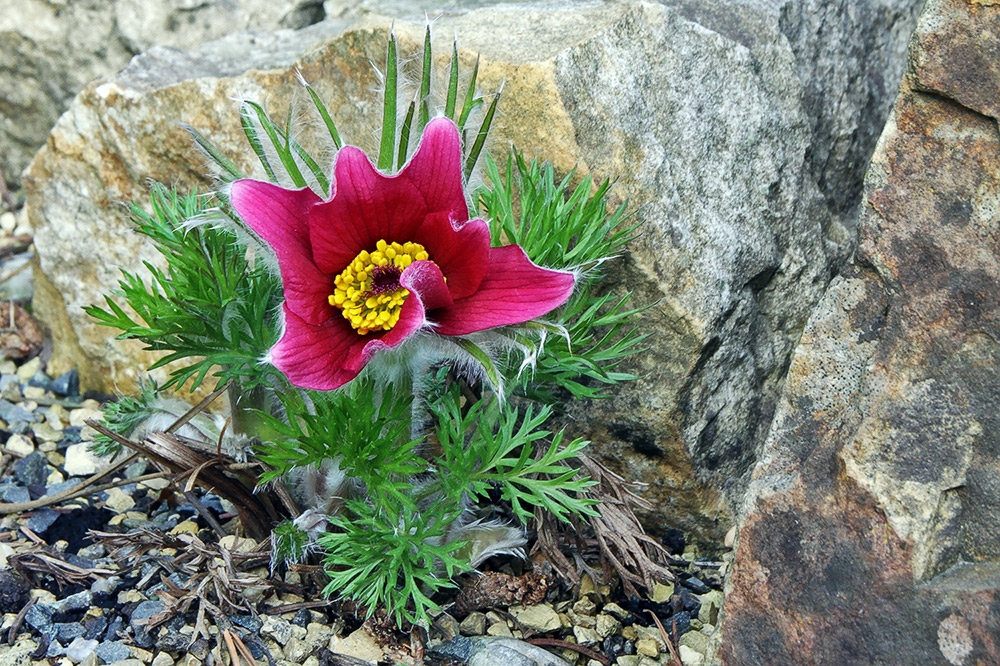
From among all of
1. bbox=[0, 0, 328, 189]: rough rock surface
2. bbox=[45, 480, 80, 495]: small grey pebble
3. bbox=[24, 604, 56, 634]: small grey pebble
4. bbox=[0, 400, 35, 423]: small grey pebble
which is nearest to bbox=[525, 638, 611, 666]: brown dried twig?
bbox=[24, 604, 56, 634]: small grey pebble

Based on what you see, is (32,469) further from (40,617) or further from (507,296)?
(507,296)

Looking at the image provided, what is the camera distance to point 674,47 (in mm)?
3041

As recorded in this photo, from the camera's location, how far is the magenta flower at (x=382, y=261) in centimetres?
205

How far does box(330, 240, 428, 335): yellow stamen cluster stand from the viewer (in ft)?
6.79

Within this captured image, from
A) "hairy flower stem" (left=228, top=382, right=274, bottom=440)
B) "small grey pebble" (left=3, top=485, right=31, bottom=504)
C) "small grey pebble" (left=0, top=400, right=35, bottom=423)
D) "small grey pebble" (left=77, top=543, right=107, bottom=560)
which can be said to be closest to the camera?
"hairy flower stem" (left=228, top=382, right=274, bottom=440)

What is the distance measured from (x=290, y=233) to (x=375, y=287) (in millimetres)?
214

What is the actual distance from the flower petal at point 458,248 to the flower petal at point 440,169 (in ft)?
0.12

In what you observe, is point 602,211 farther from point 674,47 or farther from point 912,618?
point 912,618

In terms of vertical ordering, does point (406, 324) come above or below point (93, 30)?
above

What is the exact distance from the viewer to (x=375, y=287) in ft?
6.91

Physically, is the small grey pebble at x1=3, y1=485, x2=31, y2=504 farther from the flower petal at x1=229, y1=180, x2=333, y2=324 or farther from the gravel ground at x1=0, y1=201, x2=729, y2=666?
the flower petal at x1=229, y1=180, x2=333, y2=324

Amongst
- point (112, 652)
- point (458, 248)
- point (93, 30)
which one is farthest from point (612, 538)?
point (93, 30)

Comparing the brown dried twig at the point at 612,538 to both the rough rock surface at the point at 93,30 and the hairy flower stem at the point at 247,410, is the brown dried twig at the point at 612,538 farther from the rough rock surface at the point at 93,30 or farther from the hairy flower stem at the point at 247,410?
the rough rock surface at the point at 93,30

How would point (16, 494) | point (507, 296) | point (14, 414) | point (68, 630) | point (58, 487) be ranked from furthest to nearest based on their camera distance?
1. point (14, 414)
2. point (58, 487)
3. point (16, 494)
4. point (68, 630)
5. point (507, 296)
